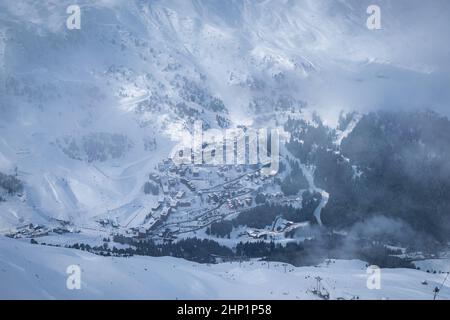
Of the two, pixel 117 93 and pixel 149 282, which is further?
pixel 117 93

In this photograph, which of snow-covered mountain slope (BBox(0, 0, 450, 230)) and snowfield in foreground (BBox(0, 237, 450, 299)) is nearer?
snowfield in foreground (BBox(0, 237, 450, 299))

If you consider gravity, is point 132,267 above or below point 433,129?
below

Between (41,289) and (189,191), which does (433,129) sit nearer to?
(189,191)

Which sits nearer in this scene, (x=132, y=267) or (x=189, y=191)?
(x=132, y=267)

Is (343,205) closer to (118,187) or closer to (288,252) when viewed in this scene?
(288,252)

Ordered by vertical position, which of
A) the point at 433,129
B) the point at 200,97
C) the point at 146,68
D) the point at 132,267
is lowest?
the point at 132,267

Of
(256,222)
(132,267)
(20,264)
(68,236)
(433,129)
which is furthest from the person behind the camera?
(433,129)

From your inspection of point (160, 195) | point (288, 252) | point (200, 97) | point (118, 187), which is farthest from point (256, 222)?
point (200, 97)
